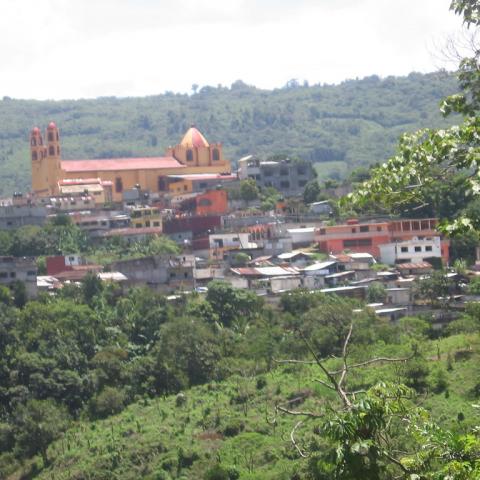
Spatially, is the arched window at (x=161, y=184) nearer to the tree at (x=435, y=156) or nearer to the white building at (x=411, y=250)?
the white building at (x=411, y=250)

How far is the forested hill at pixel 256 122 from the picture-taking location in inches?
4400

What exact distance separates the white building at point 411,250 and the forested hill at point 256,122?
5498 centimetres

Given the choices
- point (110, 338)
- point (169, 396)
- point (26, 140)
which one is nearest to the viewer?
point (169, 396)

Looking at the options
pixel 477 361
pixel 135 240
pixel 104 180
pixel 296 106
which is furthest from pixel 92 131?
pixel 477 361

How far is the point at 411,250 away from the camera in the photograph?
46.7 meters

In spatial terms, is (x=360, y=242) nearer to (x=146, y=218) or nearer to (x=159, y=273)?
(x=159, y=273)

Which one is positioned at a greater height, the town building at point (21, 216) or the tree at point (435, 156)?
the tree at point (435, 156)

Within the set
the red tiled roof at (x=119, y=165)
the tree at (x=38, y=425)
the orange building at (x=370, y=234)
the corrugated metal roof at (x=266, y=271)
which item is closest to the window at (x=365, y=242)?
the orange building at (x=370, y=234)

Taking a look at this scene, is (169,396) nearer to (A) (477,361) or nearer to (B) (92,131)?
(A) (477,361)

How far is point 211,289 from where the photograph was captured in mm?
41781

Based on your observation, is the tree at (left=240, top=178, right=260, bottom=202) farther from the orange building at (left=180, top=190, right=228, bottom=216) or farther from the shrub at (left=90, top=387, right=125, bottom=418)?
the shrub at (left=90, top=387, right=125, bottom=418)

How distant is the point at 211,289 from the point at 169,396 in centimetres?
520

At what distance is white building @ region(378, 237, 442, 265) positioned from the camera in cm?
4619

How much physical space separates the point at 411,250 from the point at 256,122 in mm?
81540
